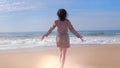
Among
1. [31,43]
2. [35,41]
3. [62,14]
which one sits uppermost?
[62,14]

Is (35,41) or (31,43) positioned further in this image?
(35,41)

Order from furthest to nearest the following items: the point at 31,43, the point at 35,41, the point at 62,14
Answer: the point at 35,41
the point at 31,43
the point at 62,14

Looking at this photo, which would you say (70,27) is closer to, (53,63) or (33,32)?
(53,63)

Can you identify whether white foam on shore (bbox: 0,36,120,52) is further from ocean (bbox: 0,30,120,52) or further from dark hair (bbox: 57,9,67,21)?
dark hair (bbox: 57,9,67,21)

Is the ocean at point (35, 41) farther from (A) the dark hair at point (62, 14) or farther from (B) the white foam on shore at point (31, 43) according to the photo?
(A) the dark hair at point (62, 14)

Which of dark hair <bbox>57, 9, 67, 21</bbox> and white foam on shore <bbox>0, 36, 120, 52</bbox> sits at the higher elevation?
dark hair <bbox>57, 9, 67, 21</bbox>

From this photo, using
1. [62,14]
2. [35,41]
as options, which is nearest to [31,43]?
[35,41]

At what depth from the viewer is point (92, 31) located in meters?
37.2

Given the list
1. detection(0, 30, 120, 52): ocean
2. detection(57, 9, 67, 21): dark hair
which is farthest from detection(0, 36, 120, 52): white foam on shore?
detection(57, 9, 67, 21): dark hair

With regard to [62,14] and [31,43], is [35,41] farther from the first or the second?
[62,14]

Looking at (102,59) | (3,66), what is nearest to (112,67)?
(102,59)

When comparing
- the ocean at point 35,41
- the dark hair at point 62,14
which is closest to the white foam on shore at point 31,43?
the ocean at point 35,41

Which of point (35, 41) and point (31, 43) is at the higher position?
point (31, 43)

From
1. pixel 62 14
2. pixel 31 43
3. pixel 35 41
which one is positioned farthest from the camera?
pixel 35 41
